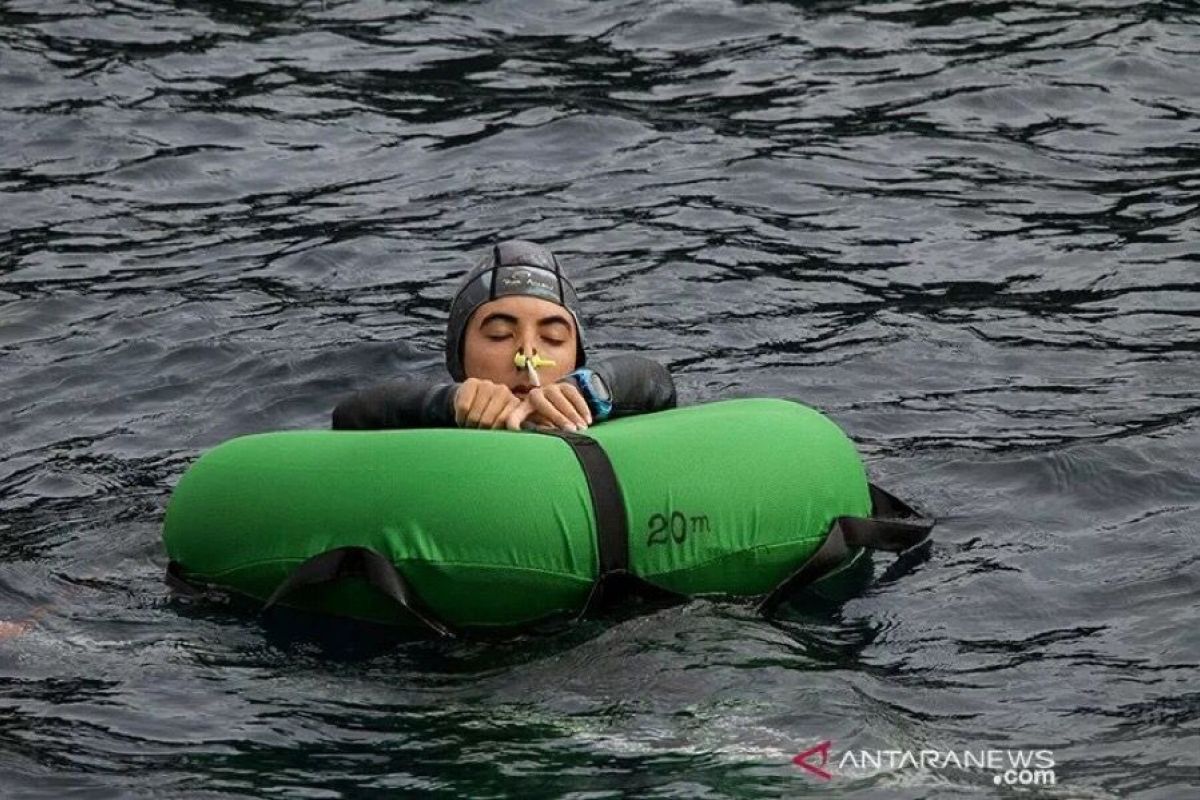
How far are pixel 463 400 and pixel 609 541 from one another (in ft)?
2.73

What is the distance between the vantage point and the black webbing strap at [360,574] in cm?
606

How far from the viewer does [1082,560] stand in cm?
707

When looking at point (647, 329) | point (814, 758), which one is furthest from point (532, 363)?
point (647, 329)

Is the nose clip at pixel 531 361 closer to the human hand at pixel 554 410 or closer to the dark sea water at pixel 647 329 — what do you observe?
the human hand at pixel 554 410

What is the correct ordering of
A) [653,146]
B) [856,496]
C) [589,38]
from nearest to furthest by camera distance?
[856,496]
[653,146]
[589,38]

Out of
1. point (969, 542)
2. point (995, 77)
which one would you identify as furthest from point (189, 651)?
point (995, 77)

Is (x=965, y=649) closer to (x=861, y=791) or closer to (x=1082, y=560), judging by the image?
(x=1082, y=560)

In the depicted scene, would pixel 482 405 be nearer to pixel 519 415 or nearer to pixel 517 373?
pixel 519 415

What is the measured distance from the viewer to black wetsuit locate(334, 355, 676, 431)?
6.88 m

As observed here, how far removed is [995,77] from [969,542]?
609cm

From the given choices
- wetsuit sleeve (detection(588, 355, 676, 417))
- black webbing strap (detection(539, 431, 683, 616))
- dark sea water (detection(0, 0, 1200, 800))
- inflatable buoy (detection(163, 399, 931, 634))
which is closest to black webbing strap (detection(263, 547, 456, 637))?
inflatable buoy (detection(163, 399, 931, 634))

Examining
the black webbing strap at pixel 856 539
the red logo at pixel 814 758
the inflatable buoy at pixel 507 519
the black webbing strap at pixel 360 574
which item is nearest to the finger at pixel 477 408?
the inflatable buoy at pixel 507 519

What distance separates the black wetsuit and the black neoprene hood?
9.5 inches

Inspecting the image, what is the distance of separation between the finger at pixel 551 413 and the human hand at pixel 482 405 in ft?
0.22
